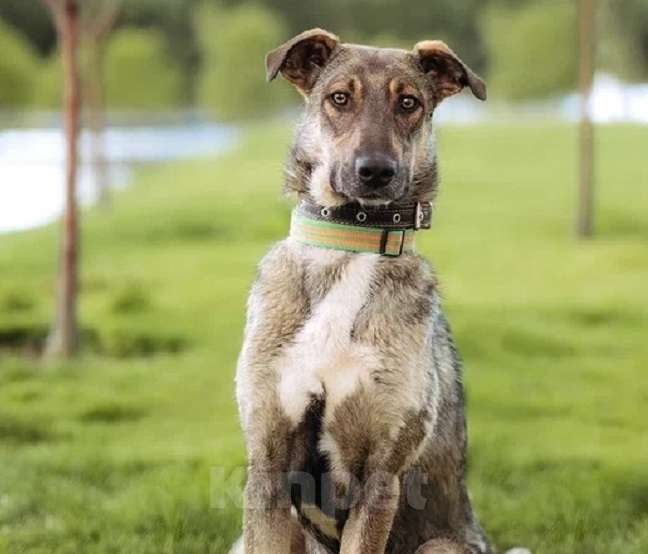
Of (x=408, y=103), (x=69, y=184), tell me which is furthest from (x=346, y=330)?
(x=69, y=184)

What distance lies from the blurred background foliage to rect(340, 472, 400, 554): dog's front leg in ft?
109

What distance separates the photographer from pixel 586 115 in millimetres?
17172

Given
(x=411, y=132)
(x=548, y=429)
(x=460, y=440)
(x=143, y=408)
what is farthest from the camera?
(x=143, y=408)

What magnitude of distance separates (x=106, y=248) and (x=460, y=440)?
44.6ft

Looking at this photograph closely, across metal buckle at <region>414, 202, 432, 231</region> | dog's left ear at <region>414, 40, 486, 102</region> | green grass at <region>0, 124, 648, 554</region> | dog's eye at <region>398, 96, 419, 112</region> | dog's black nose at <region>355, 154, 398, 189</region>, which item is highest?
dog's left ear at <region>414, 40, 486, 102</region>

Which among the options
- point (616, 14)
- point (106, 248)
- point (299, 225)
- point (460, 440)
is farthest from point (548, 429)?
point (616, 14)

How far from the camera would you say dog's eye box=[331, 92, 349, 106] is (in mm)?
4398

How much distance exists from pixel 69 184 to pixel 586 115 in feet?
29.3

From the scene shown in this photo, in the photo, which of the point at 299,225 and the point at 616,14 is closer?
the point at 299,225

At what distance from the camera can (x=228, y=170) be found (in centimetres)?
3119

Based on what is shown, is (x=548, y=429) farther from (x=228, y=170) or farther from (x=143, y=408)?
(x=228, y=170)

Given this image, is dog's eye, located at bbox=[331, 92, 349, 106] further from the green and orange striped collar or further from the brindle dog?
the green and orange striped collar

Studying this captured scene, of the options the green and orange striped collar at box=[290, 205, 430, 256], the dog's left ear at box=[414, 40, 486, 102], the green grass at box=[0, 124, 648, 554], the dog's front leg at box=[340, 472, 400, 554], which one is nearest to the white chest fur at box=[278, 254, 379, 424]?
the green and orange striped collar at box=[290, 205, 430, 256]

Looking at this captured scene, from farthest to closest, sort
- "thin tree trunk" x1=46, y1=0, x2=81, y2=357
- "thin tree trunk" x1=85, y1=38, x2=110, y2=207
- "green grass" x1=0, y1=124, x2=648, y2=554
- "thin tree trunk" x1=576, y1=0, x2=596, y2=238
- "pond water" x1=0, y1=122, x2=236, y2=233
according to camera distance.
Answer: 1. "pond water" x1=0, y1=122, x2=236, y2=233
2. "thin tree trunk" x1=85, y1=38, x2=110, y2=207
3. "thin tree trunk" x1=576, y1=0, x2=596, y2=238
4. "thin tree trunk" x1=46, y1=0, x2=81, y2=357
5. "green grass" x1=0, y1=124, x2=648, y2=554
